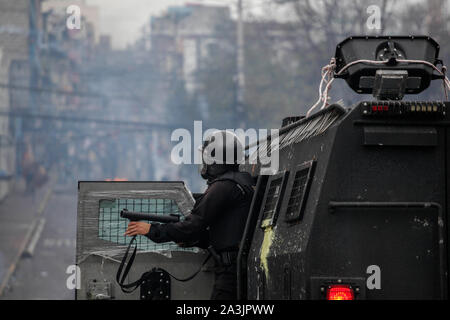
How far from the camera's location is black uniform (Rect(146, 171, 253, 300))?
735 centimetres

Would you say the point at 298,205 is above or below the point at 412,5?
below

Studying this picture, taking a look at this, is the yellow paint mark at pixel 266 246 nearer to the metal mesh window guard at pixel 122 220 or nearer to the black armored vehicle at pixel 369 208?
the black armored vehicle at pixel 369 208

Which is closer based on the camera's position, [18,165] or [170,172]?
[18,165]

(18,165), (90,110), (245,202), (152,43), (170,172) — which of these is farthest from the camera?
(152,43)

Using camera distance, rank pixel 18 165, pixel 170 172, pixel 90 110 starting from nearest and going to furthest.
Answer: pixel 18 165 < pixel 170 172 < pixel 90 110

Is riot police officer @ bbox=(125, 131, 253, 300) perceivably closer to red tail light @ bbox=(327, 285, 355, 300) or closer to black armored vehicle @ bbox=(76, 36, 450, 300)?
black armored vehicle @ bbox=(76, 36, 450, 300)

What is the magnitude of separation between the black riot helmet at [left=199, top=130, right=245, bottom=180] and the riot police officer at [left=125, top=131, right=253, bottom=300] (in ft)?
0.49

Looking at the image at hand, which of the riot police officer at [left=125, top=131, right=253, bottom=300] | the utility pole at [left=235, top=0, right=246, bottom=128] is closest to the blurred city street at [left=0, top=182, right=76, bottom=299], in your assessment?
the utility pole at [left=235, top=0, right=246, bottom=128]

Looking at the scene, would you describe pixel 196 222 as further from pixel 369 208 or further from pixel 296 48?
pixel 296 48

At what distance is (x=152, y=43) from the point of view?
14338 cm

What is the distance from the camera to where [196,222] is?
24.1ft

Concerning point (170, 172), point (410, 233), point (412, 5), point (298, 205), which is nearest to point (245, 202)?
point (298, 205)
